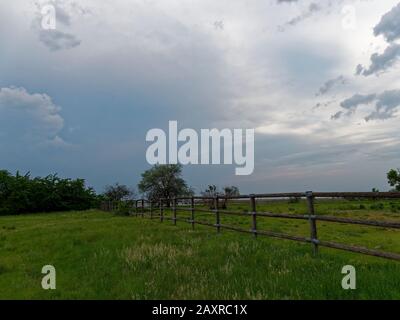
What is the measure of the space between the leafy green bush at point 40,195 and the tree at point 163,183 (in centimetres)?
1145

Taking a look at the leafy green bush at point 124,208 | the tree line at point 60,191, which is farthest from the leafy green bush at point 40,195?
the leafy green bush at point 124,208

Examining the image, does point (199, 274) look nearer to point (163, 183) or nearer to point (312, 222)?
point (312, 222)

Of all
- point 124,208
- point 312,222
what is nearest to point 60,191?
point 124,208

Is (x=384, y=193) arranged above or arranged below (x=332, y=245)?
above

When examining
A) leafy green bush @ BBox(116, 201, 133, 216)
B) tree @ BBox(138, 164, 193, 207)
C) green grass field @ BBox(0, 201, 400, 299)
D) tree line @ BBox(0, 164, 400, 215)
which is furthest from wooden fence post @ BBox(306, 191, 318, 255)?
tree @ BBox(138, 164, 193, 207)

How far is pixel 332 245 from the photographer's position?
738 cm

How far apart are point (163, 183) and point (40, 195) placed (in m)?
24.2

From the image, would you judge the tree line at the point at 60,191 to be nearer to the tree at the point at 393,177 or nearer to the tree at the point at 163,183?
the tree at the point at 163,183

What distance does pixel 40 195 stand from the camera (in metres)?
63.3

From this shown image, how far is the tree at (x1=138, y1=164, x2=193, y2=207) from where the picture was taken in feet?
250
